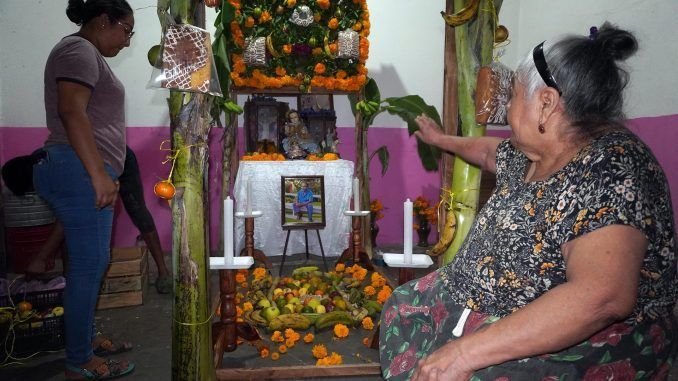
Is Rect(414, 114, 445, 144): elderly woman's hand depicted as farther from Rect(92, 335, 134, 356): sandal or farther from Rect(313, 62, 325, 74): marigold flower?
Rect(313, 62, 325, 74): marigold flower

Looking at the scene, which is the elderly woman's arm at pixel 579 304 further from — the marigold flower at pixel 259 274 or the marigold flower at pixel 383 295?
the marigold flower at pixel 259 274

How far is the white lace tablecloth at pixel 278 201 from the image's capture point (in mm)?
3846

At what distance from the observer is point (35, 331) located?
2357 millimetres

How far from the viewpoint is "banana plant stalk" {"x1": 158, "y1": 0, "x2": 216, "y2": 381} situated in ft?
5.13

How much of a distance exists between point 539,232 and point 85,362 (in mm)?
2000

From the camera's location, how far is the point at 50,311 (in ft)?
8.02

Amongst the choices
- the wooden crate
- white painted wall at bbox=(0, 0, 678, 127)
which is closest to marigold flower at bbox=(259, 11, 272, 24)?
white painted wall at bbox=(0, 0, 678, 127)

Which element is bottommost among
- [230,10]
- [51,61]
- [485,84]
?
[485,84]

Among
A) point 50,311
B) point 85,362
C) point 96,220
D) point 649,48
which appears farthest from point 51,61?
point 649,48

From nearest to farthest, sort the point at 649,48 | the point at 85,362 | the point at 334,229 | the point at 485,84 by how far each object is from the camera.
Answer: the point at 485,84 → the point at 85,362 → the point at 649,48 → the point at 334,229

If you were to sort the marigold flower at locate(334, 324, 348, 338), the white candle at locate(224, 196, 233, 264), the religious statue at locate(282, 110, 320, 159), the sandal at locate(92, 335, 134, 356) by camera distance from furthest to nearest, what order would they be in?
the religious statue at locate(282, 110, 320, 159) < the marigold flower at locate(334, 324, 348, 338) < the sandal at locate(92, 335, 134, 356) < the white candle at locate(224, 196, 233, 264)

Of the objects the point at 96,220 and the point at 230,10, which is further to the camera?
the point at 230,10

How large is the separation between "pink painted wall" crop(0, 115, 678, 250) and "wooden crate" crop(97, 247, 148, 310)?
42.0 inches

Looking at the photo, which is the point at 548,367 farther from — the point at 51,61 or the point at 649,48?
the point at 649,48
